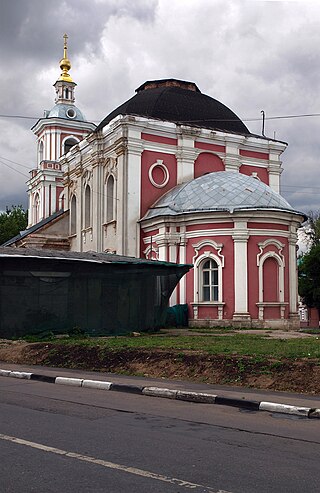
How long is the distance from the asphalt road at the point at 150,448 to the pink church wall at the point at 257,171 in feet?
89.5

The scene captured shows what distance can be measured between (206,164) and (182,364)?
2300cm

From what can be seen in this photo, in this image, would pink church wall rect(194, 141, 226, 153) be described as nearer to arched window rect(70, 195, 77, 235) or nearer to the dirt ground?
arched window rect(70, 195, 77, 235)

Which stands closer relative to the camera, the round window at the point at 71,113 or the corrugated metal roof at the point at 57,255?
the corrugated metal roof at the point at 57,255

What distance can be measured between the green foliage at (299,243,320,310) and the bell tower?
19.2m

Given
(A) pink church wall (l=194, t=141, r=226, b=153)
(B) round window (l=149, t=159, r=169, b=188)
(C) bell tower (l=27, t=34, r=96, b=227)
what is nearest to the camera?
(B) round window (l=149, t=159, r=169, b=188)

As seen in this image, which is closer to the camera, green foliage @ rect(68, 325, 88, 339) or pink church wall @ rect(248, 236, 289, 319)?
green foliage @ rect(68, 325, 88, 339)

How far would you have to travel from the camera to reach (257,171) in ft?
119

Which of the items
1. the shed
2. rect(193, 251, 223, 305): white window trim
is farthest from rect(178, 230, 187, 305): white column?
the shed

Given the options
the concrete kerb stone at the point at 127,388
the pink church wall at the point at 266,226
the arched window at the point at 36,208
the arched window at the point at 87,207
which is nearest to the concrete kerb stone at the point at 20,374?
the concrete kerb stone at the point at 127,388

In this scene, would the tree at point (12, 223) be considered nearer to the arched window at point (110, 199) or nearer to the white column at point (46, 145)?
the white column at point (46, 145)

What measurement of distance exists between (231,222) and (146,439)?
21.1m

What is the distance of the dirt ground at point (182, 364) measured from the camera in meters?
11.1

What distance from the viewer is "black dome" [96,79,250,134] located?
34.6 m

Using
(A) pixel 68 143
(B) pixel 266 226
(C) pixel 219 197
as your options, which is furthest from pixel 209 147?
(A) pixel 68 143
